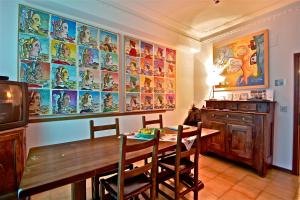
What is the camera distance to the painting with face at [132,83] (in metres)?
3.07

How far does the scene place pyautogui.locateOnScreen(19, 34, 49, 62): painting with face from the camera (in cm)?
208

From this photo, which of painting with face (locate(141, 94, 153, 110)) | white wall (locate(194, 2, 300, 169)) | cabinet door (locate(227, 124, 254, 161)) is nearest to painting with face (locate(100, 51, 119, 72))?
painting with face (locate(141, 94, 153, 110))

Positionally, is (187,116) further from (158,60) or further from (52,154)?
(52,154)

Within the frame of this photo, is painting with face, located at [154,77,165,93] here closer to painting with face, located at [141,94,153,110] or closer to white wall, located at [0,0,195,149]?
painting with face, located at [141,94,153,110]

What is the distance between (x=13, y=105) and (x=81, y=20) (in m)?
1.59

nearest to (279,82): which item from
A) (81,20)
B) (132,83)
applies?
(132,83)

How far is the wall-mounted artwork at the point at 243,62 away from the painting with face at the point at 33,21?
3.40m

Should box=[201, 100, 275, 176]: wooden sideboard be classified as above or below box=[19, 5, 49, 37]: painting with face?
below

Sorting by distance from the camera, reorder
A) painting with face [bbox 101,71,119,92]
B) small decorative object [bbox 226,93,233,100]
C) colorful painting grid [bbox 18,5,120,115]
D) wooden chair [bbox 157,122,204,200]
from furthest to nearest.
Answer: small decorative object [bbox 226,93,233,100]
painting with face [bbox 101,71,119,92]
colorful painting grid [bbox 18,5,120,115]
wooden chair [bbox 157,122,204,200]

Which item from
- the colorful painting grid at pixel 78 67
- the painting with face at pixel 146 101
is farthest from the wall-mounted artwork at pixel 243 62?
the painting with face at pixel 146 101

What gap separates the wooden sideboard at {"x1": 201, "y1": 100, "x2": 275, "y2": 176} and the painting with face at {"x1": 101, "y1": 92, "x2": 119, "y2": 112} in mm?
1967

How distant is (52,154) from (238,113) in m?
2.88

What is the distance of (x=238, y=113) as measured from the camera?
2861 mm

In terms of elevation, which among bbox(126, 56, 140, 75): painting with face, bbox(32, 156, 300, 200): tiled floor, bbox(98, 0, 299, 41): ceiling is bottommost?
bbox(32, 156, 300, 200): tiled floor
